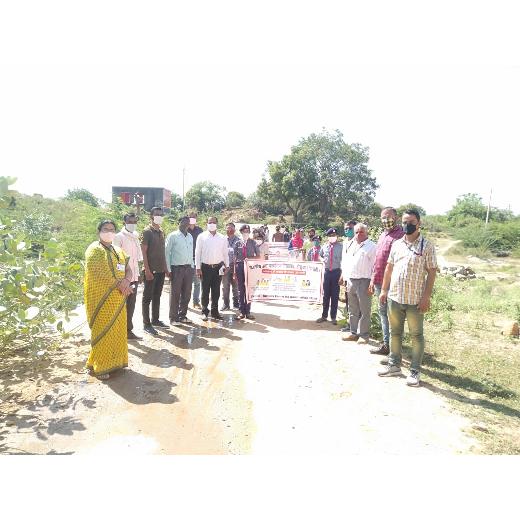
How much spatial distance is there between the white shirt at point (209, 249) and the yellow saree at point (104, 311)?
2.26 meters

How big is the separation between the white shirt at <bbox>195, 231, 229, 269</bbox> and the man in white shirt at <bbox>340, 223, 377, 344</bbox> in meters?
2.05

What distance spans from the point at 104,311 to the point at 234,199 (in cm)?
3930

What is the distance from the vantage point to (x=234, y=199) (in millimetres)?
42875

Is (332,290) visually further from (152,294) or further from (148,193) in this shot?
(148,193)

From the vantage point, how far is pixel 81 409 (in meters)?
3.54

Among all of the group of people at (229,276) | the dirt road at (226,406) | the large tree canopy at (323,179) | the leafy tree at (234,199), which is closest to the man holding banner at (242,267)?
the group of people at (229,276)

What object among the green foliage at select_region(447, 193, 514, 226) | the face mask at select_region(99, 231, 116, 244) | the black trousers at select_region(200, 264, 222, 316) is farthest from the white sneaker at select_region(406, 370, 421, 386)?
the green foliage at select_region(447, 193, 514, 226)

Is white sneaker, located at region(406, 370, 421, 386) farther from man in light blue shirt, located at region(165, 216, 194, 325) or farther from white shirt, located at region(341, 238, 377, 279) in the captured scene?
man in light blue shirt, located at region(165, 216, 194, 325)

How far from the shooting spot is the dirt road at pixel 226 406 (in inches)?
120

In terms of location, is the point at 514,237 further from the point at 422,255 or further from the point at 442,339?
the point at 422,255

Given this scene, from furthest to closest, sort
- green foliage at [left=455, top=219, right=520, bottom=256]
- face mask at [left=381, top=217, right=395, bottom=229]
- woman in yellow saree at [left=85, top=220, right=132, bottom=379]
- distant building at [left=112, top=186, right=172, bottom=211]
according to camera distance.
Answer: green foliage at [left=455, top=219, right=520, bottom=256] → distant building at [left=112, top=186, right=172, bottom=211] → face mask at [left=381, top=217, right=395, bottom=229] → woman in yellow saree at [left=85, top=220, right=132, bottom=379]

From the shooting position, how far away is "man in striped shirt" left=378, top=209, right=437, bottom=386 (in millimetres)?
4062

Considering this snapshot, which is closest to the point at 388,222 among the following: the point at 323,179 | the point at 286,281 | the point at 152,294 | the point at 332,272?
the point at 332,272

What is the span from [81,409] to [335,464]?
7.51 ft
